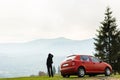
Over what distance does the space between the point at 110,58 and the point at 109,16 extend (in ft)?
28.0

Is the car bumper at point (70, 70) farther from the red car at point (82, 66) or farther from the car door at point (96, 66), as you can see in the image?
the car door at point (96, 66)

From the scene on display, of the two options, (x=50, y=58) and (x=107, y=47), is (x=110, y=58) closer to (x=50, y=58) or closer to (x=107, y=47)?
(x=107, y=47)

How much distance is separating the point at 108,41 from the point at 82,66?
101 ft

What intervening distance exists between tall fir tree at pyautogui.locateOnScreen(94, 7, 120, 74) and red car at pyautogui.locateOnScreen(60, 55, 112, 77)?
85.7 ft

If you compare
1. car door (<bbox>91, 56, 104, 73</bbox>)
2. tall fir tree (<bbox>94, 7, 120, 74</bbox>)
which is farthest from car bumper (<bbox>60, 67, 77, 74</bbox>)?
tall fir tree (<bbox>94, 7, 120, 74</bbox>)

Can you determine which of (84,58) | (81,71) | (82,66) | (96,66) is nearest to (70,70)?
(81,71)

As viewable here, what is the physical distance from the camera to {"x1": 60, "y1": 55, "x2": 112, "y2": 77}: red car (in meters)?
28.2

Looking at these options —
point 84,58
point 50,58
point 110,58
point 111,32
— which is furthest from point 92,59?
point 111,32

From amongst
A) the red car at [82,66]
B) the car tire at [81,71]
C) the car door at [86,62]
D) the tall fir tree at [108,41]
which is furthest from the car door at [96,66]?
the tall fir tree at [108,41]

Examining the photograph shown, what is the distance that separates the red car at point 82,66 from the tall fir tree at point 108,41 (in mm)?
26128

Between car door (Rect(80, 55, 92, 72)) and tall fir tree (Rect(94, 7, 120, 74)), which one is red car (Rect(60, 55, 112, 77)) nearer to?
car door (Rect(80, 55, 92, 72))

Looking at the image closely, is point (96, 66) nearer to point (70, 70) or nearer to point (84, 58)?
point (84, 58)

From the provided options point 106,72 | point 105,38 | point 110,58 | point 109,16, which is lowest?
point 106,72

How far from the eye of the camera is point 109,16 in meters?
60.6
